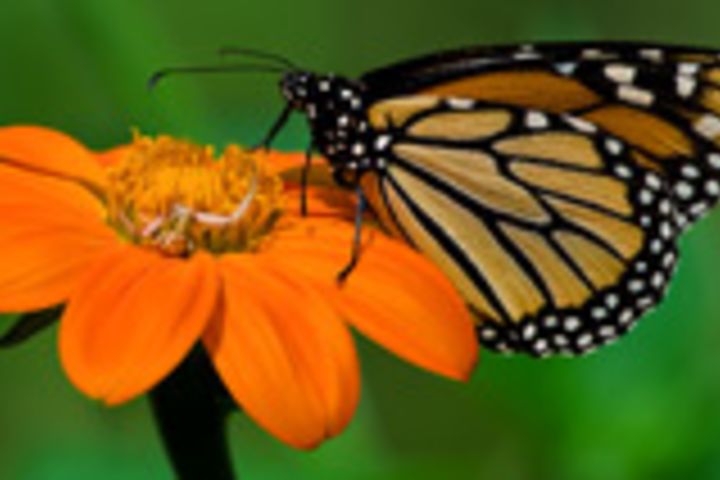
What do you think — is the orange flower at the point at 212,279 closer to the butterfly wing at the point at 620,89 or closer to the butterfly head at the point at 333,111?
the butterfly head at the point at 333,111

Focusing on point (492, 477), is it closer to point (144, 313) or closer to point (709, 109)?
point (709, 109)

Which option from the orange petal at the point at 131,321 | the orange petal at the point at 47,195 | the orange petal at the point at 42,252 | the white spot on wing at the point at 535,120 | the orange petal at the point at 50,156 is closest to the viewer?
the orange petal at the point at 131,321

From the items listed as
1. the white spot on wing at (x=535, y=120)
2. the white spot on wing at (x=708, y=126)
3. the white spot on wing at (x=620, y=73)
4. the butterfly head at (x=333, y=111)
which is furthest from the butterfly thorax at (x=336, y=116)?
the white spot on wing at (x=708, y=126)

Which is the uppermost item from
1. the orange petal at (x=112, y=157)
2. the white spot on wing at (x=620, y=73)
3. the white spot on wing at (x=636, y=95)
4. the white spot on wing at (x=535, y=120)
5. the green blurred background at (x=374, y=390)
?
the white spot on wing at (x=620, y=73)

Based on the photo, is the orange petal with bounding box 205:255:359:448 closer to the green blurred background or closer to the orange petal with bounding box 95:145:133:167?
the orange petal with bounding box 95:145:133:167

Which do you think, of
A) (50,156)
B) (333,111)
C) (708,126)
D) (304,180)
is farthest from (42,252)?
(708,126)

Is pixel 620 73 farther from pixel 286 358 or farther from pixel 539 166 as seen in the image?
pixel 286 358

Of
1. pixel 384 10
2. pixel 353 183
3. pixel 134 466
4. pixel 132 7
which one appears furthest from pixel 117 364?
pixel 384 10
